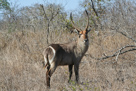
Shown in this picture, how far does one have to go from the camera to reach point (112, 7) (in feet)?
21.2

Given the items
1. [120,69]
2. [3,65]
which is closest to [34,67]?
[3,65]

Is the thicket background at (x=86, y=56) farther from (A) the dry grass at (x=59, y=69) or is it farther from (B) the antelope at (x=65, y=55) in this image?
(B) the antelope at (x=65, y=55)

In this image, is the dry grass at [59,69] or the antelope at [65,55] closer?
the dry grass at [59,69]

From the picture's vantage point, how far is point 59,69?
6250mm

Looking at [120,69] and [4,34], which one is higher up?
[4,34]

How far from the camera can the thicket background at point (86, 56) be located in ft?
16.4

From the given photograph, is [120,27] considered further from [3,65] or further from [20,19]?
[20,19]

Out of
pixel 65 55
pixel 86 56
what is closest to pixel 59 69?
pixel 65 55

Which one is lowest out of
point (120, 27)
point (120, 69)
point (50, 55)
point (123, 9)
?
point (120, 69)

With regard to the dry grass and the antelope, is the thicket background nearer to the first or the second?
the dry grass

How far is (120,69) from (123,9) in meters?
1.87

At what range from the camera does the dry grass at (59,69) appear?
15.9 feet

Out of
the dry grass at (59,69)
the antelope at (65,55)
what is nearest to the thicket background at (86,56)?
the dry grass at (59,69)

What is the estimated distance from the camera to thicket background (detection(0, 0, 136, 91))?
16.4 ft
